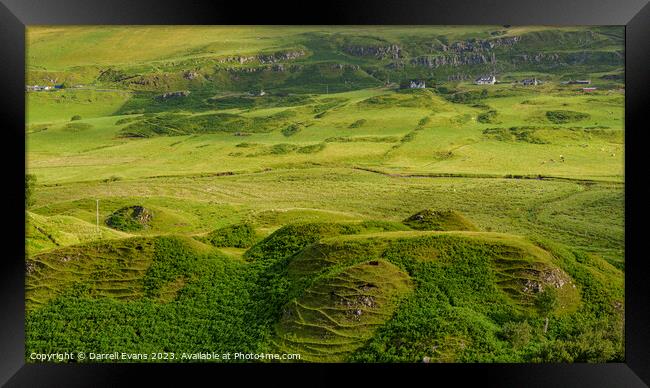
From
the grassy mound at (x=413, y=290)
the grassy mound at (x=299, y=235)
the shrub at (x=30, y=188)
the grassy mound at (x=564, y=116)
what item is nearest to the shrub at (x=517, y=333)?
the grassy mound at (x=413, y=290)

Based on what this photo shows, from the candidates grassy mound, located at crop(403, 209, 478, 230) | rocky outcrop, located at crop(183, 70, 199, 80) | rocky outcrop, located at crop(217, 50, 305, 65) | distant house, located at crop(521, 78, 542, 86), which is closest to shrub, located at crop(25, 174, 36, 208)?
rocky outcrop, located at crop(183, 70, 199, 80)

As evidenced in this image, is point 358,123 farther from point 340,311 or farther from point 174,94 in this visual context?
point 340,311

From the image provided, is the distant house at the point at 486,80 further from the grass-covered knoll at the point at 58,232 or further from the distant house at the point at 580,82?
the grass-covered knoll at the point at 58,232

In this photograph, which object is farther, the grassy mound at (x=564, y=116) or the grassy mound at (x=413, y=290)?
the grassy mound at (x=564, y=116)

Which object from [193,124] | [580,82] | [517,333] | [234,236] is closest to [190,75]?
[193,124]

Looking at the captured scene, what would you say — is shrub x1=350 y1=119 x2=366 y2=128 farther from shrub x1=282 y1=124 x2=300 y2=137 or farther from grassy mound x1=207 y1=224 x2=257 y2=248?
grassy mound x1=207 y1=224 x2=257 y2=248
